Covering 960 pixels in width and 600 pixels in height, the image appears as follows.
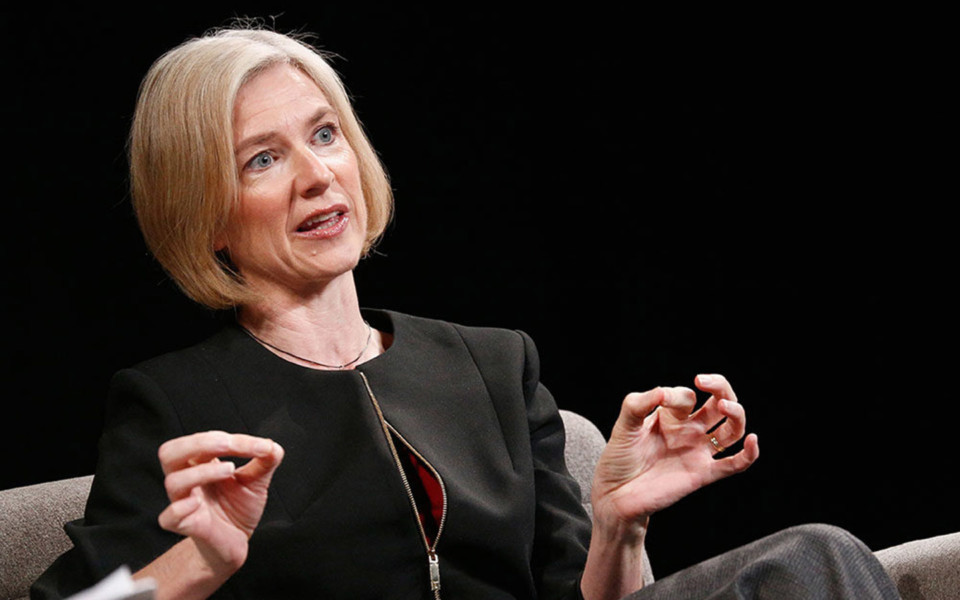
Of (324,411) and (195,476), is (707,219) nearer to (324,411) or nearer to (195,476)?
(324,411)

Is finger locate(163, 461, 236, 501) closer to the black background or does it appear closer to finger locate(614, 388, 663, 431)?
finger locate(614, 388, 663, 431)

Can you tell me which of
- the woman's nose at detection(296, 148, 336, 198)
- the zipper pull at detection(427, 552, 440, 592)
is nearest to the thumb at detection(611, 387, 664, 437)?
the zipper pull at detection(427, 552, 440, 592)

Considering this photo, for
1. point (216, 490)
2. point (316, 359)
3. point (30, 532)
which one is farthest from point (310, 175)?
point (30, 532)

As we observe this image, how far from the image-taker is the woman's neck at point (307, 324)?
176cm

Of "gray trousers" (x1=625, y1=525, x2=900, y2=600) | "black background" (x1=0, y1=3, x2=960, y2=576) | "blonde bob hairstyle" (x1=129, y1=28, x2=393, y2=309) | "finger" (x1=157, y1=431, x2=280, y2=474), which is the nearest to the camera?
"finger" (x1=157, y1=431, x2=280, y2=474)

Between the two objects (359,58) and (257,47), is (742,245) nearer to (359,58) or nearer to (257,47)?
(359,58)

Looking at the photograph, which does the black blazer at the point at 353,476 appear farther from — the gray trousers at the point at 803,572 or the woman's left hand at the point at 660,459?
the gray trousers at the point at 803,572

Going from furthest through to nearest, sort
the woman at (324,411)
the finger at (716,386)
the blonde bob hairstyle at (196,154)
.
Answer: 1. the blonde bob hairstyle at (196,154)
2. the woman at (324,411)
3. the finger at (716,386)

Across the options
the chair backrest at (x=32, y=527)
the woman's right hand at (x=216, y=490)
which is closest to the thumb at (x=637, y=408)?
the woman's right hand at (x=216, y=490)

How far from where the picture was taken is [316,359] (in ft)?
5.79

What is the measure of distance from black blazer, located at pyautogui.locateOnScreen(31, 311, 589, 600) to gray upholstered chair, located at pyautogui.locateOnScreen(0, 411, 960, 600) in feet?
0.64

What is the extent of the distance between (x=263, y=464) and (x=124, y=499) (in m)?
0.35

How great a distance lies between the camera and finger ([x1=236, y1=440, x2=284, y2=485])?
1.26 m

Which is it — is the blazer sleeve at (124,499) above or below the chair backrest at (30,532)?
above
